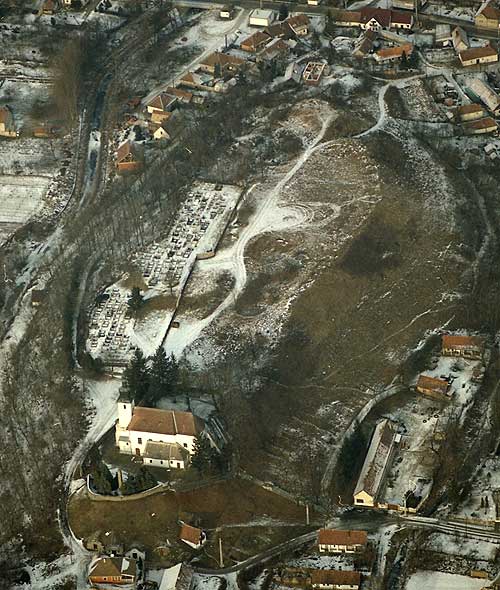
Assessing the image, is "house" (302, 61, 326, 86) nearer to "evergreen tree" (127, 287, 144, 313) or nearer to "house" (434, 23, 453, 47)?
"house" (434, 23, 453, 47)

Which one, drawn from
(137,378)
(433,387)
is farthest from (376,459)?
(137,378)

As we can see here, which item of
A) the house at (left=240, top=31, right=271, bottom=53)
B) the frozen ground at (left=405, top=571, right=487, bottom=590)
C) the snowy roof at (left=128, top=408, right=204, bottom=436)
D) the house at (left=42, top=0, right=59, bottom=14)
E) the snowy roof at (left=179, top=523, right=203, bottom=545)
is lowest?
the frozen ground at (left=405, top=571, right=487, bottom=590)

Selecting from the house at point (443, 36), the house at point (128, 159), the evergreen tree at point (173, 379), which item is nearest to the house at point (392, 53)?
the house at point (443, 36)

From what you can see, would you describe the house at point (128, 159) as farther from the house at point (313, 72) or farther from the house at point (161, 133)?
the house at point (313, 72)

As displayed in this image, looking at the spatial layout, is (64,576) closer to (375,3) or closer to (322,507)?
(322,507)

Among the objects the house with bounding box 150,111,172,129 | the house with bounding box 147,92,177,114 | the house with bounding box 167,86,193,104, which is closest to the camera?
the house with bounding box 150,111,172,129

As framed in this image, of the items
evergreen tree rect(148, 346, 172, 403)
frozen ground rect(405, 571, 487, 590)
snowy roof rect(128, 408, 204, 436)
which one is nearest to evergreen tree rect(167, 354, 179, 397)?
evergreen tree rect(148, 346, 172, 403)
